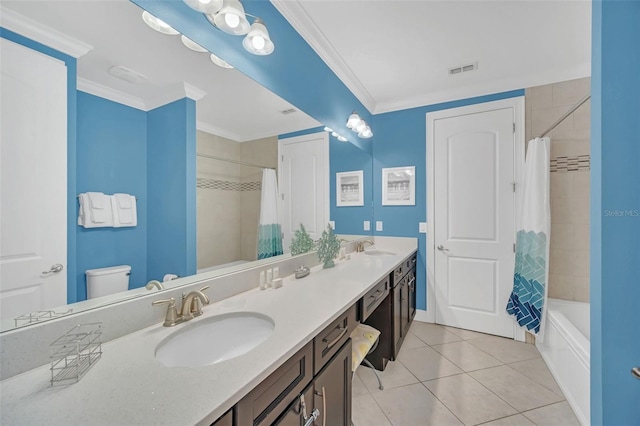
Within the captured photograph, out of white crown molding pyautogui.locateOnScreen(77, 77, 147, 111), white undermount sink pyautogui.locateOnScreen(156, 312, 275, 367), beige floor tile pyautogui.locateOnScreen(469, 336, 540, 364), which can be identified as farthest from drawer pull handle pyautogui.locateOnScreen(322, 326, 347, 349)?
beige floor tile pyautogui.locateOnScreen(469, 336, 540, 364)

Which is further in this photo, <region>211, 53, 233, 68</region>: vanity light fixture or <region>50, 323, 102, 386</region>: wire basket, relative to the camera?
<region>211, 53, 233, 68</region>: vanity light fixture

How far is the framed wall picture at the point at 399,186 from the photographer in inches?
118

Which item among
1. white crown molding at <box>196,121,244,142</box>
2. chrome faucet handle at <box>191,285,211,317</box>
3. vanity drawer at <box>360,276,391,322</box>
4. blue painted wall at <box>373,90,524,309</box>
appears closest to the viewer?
chrome faucet handle at <box>191,285,211,317</box>

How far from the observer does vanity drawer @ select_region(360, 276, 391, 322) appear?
1.49 meters

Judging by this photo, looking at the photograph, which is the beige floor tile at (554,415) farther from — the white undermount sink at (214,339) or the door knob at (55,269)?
the door knob at (55,269)

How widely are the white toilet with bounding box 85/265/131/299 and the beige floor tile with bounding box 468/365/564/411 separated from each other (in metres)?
2.32

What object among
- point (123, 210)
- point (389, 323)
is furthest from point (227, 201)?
point (389, 323)

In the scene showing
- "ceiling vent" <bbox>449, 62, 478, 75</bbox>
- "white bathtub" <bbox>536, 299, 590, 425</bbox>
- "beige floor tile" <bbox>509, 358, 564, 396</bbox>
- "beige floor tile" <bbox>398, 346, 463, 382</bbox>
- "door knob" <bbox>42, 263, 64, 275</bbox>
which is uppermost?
"ceiling vent" <bbox>449, 62, 478, 75</bbox>

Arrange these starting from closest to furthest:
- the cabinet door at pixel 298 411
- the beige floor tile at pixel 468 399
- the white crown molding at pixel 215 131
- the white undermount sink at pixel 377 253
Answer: the cabinet door at pixel 298 411 < the white crown molding at pixel 215 131 < the beige floor tile at pixel 468 399 < the white undermount sink at pixel 377 253

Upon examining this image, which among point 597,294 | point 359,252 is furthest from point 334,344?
point 359,252

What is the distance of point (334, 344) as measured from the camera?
1.16m

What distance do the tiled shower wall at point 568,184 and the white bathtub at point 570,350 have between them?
0.23 meters

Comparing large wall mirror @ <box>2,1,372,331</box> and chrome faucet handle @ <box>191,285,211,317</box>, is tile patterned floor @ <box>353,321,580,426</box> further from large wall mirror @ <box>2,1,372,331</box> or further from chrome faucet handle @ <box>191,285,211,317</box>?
large wall mirror @ <box>2,1,372,331</box>
